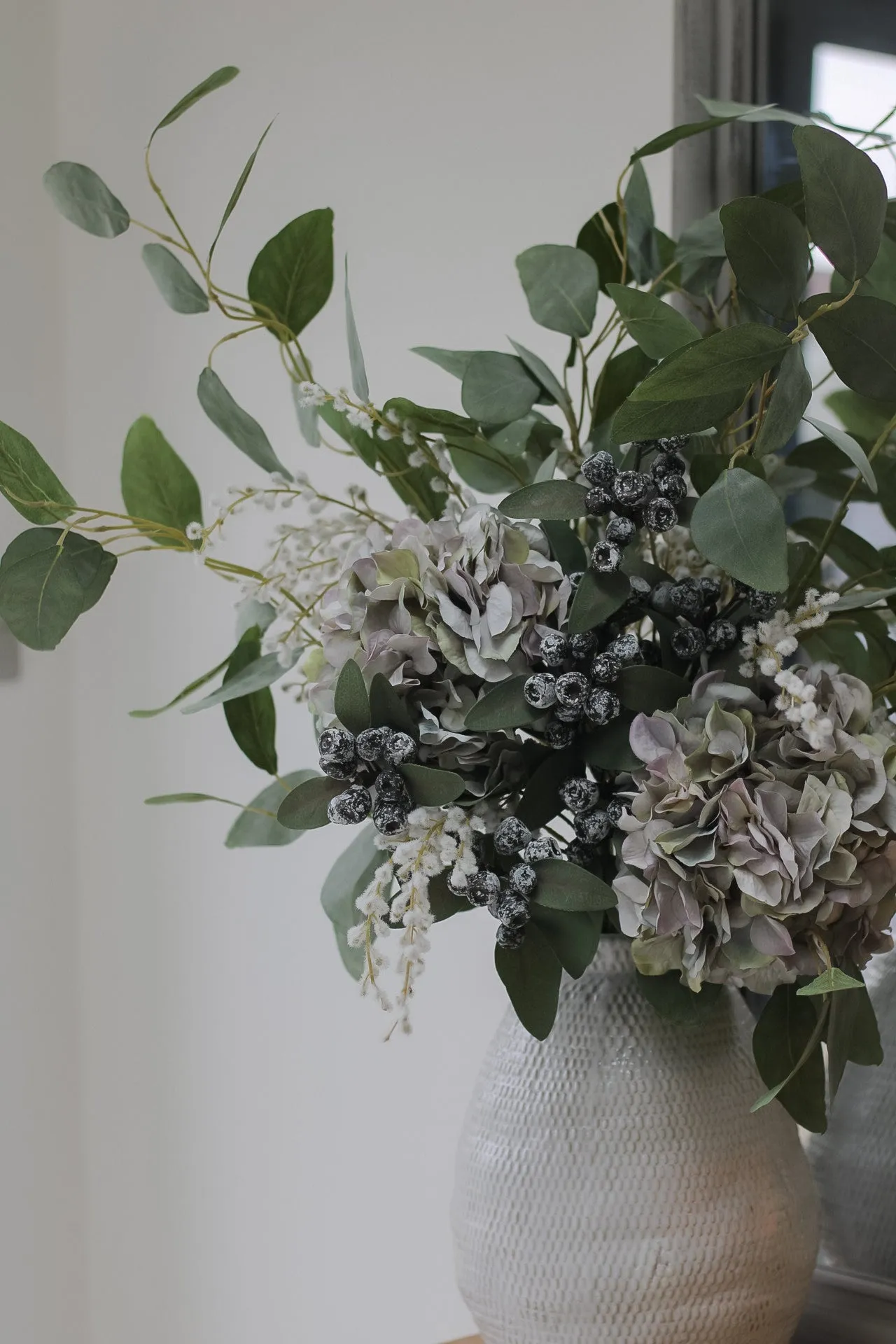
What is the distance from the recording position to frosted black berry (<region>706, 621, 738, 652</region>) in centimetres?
54

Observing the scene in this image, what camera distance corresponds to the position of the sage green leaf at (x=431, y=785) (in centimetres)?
46

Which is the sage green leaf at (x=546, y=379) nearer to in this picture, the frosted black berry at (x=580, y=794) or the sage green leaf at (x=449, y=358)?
the sage green leaf at (x=449, y=358)

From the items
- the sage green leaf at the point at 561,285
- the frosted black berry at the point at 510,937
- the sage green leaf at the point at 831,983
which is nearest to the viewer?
the sage green leaf at the point at 831,983

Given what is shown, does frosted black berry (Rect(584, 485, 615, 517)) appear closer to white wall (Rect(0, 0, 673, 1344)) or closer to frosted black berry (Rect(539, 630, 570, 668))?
frosted black berry (Rect(539, 630, 570, 668))

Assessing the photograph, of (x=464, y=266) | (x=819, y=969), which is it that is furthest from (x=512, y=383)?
(x=464, y=266)

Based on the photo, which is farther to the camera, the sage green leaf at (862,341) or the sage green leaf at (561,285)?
the sage green leaf at (561,285)

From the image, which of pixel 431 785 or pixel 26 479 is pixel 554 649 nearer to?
pixel 431 785

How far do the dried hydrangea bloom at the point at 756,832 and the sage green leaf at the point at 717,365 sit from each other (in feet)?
0.37

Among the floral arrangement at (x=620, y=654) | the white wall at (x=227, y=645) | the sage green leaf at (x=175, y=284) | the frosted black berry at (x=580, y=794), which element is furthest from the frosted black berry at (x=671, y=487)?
the white wall at (x=227, y=645)

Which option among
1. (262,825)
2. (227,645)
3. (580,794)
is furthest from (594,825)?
(227,645)

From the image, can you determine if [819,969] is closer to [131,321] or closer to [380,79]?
[380,79]

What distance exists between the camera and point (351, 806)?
0.47 m

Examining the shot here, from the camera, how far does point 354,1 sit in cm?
134

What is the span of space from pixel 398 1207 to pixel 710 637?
3.25 feet
